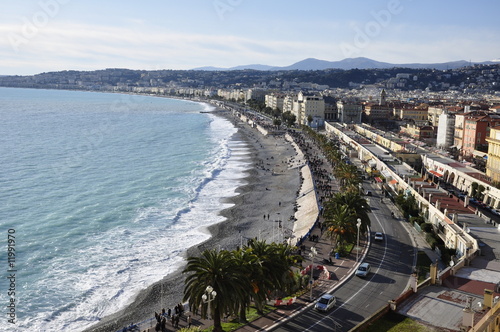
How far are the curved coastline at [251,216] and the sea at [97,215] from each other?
0.97m

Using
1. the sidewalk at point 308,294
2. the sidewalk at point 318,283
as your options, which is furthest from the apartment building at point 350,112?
the sidewalk at point 308,294

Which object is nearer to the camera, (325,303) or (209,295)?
(209,295)

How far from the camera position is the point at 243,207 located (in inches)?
1853

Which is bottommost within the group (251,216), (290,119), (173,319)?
(251,216)

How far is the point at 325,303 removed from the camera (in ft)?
67.6

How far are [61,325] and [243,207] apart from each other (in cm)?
2445

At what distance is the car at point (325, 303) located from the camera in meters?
20.5

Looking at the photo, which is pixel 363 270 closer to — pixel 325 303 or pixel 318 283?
pixel 318 283

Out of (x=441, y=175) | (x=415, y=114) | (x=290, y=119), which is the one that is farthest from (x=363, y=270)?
(x=290, y=119)

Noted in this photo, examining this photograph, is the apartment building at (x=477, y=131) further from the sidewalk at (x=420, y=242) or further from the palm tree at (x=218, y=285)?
the palm tree at (x=218, y=285)

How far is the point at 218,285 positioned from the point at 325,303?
16.6 ft

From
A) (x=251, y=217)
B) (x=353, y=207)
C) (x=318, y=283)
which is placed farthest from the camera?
(x=251, y=217)

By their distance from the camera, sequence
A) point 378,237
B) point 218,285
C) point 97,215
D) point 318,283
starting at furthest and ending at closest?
point 97,215, point 378,237, point 318,283, point 218,285

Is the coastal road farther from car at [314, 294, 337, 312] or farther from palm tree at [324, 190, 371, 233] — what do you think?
palm tree at [324, 190, 371, 233]
